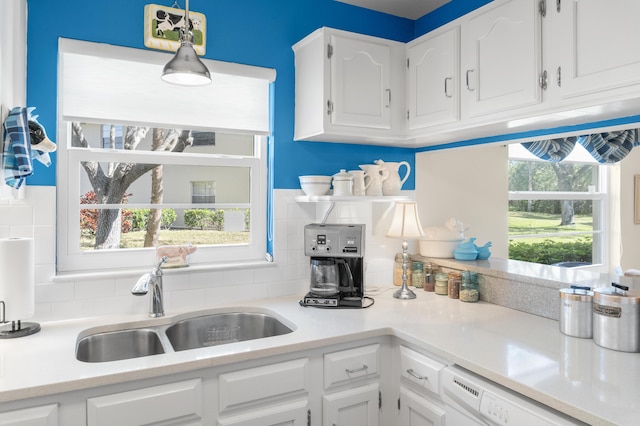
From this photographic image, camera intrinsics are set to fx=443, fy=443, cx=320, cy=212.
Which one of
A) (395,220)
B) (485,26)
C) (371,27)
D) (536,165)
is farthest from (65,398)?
(536,165)

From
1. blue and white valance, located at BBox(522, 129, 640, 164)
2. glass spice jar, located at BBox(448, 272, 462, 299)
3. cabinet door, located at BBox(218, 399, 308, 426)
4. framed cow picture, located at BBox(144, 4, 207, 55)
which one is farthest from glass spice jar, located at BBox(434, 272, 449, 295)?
framed cow picture, located at BBox(144, 4, 207, 55)

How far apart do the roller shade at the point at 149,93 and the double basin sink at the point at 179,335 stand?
988 mm

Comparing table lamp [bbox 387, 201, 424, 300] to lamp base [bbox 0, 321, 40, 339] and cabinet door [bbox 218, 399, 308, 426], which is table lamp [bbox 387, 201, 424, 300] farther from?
lamp base [bbox 0, 321, 40, 339]

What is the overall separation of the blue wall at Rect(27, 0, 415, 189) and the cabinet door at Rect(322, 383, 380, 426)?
1.17 m

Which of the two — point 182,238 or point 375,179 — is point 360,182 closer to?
point 375,179

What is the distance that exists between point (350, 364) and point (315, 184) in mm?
969

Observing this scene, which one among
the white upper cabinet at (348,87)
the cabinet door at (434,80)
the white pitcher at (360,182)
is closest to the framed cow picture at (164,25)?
the white upper cabinet at (348,87)

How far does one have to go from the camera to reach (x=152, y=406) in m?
1.48

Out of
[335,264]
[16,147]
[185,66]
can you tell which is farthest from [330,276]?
[16,147]

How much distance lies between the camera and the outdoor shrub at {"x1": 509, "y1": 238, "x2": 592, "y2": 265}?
2.37 meters

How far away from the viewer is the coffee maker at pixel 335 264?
2.24 metres

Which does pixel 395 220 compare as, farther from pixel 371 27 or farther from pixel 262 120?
pixel 371 27

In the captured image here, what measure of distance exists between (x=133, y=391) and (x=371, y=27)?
2357 mm

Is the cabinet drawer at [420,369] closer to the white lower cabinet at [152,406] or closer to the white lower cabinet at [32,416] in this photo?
the white lower cabinet at [152,406]
